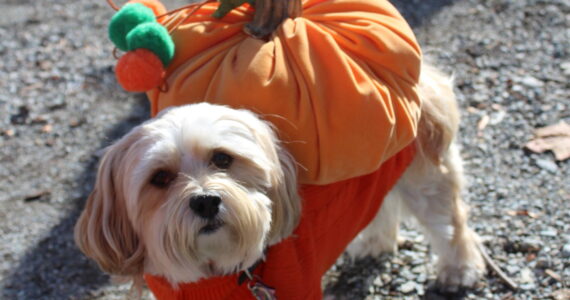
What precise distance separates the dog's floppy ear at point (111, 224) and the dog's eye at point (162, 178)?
0.15 meters

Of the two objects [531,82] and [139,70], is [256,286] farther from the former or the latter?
[531,82]

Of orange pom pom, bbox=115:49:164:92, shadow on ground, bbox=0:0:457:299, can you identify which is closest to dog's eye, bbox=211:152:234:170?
orange pom pom, bbox=115:49:164:92

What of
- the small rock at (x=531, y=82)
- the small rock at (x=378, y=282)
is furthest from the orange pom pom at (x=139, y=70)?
the small rock at (x=531, y=82)

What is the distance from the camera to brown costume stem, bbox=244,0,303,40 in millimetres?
2473

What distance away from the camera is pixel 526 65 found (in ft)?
15.4

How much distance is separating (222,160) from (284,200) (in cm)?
27

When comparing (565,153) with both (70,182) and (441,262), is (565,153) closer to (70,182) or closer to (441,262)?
(441,262)

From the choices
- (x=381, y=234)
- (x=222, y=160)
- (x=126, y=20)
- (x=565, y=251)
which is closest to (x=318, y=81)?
(x=222, y=160)

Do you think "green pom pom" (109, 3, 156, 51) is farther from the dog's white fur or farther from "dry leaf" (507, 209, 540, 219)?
"dry leaf" (507, 209, 540, 219)

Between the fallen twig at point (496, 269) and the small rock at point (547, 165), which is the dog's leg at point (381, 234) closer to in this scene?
the fallen twig at point (496, 269)

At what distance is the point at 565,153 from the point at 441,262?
1.08 metres

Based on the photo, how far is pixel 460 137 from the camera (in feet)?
13.7

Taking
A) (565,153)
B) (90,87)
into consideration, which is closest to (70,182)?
(90,87)

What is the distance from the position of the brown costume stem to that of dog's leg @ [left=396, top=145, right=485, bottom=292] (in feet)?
3.23
